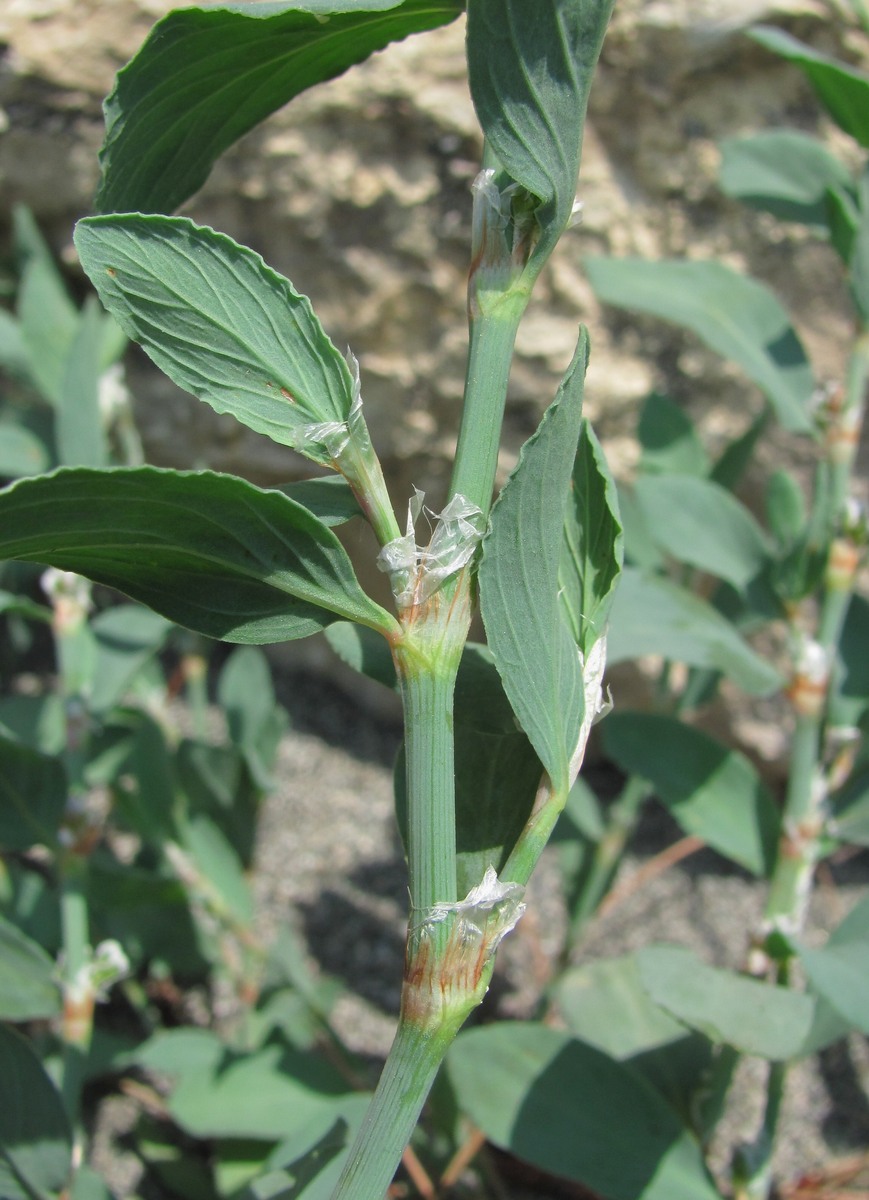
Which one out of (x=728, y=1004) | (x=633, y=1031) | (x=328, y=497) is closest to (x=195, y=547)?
(x=328, y=497)

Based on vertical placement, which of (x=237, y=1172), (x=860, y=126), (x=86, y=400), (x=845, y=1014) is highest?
(x=860, y=126)

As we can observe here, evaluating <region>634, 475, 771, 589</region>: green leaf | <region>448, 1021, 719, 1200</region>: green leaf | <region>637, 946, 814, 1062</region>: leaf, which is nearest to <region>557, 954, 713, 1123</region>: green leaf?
<region>448, 1021, 719, 1200</region>: green leaf

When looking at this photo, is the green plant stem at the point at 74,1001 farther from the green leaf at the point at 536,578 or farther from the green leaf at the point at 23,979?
the green leaf at the point at 536,578

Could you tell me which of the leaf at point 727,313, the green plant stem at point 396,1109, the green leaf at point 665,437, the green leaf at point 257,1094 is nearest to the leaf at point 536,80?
the green plant stem at point 396,1109

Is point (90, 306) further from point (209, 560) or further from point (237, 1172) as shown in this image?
point (237, 1172)

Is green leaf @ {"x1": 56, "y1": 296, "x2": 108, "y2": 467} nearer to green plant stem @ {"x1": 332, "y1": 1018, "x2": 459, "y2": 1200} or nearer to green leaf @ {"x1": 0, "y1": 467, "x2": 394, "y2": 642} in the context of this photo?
green leaf @ {"x1": 0, "y1": 467, "x2": 394, "y2": 642}

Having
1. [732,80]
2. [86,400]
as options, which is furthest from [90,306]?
[732,80]

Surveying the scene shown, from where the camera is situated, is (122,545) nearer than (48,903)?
Yes
